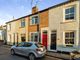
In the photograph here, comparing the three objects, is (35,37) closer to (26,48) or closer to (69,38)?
(69,38)

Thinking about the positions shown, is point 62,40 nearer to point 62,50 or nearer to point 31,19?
point 62,50

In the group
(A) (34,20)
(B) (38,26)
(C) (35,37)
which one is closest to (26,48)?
(B) (38,26)

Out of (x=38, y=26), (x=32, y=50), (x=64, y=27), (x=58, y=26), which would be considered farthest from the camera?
(x=38, y=26)

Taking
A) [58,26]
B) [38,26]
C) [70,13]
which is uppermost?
[70,13]

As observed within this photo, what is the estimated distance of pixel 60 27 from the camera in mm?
21047

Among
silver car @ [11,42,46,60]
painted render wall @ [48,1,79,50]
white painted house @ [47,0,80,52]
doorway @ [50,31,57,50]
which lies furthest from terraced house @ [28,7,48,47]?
silver car @ [11,42,46,60]

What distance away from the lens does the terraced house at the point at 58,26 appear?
19.1m

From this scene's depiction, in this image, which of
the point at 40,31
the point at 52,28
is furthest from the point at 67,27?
the point at 40,31

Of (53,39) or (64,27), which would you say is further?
(53,39)

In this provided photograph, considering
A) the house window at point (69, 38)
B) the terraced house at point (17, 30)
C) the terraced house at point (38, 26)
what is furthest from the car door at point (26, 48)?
the terraced house at point (17, 30)

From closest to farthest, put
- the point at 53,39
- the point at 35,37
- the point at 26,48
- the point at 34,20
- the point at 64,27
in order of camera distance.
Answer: the point at 26,48 < the point at 64,27 < the point at 53,39 < the point at 35,37 < the point at 34,20

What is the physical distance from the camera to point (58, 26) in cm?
2131

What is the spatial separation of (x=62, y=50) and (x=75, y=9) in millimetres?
5318

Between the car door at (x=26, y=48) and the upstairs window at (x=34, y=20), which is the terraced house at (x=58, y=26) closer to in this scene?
the upstairs window at (x=34, y=20)
